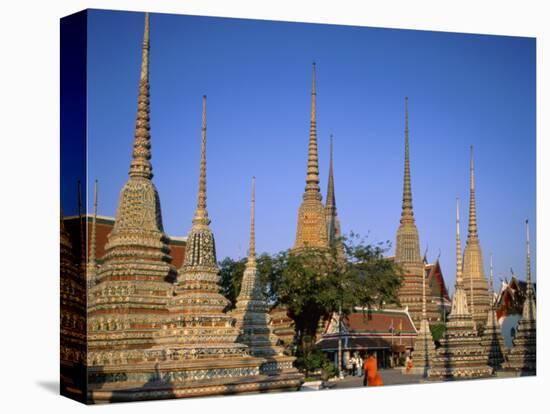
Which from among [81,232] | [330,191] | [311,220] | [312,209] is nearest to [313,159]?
[330,191]

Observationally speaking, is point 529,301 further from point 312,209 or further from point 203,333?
point 203,333

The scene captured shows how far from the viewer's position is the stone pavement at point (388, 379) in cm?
1990

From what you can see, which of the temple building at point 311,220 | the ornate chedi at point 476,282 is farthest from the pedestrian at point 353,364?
the ornate chedi at point 476,282

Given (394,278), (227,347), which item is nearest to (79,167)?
(227,347)

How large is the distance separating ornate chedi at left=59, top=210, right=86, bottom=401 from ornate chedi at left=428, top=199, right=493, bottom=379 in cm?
Result: 701

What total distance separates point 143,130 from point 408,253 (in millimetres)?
6620

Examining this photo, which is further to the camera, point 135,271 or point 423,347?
point 423,347

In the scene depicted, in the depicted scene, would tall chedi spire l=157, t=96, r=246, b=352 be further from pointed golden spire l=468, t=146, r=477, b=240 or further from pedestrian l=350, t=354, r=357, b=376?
pointed golden spire l=468, t=146, r=477, b=240

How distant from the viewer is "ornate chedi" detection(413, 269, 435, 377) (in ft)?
73.5

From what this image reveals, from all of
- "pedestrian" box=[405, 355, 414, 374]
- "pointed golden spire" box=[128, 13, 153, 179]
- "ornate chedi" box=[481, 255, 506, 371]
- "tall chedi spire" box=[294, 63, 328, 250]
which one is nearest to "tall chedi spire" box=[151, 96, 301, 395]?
"pointed golden spire" box=[128, 13, 153, 179]

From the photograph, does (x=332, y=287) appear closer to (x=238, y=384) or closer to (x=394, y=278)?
(x=394, y=278)

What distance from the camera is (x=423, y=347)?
22938 mm

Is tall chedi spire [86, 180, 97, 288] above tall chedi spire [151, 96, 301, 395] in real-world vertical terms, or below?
above

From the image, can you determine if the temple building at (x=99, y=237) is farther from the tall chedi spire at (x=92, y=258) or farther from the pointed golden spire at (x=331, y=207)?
the pointed golden spire at (x=331, y=207)
